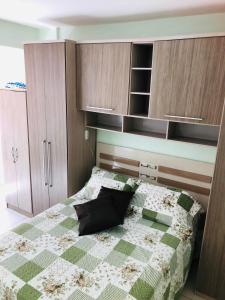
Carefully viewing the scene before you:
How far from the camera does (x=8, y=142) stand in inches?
127

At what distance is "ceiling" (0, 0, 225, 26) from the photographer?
189 centimetres

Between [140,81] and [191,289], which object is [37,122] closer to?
[140,81]

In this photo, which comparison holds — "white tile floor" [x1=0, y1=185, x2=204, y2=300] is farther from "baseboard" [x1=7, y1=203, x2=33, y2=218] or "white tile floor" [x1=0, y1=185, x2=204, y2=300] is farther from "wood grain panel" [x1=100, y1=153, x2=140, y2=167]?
"wood grain panel" [x1=100, y1=153, x2=140, y2=167]

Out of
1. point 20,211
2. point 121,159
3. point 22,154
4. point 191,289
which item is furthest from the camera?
point 20,211

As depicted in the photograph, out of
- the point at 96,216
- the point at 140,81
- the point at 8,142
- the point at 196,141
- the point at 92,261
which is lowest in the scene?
the point at 92,261

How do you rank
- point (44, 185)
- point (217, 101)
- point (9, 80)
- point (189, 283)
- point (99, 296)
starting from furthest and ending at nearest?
point (9, 80), point (44, 185), point (189, 283), point (217, 101), point (99, 296)

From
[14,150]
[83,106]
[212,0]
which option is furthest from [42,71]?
[212,0]

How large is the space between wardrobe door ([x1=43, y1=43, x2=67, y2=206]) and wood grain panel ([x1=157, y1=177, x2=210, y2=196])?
1.12 m

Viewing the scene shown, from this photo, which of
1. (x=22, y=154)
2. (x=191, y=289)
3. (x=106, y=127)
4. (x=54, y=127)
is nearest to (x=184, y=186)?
(x=191, y=289)

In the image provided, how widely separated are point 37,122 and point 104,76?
39.7 inches

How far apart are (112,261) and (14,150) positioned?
211 cm

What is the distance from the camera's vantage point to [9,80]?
3.57 meters

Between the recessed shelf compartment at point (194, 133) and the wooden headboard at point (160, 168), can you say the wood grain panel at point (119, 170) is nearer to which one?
the wooden headboard at point (160, 168)

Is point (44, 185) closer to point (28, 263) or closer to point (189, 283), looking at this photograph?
point (28, 263)
